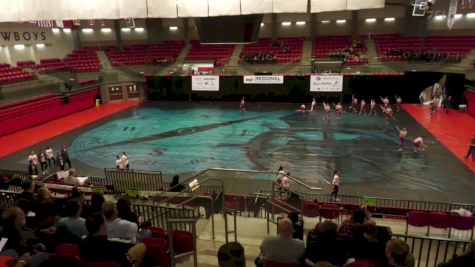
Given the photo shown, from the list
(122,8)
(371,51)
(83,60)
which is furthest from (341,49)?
(122,8)

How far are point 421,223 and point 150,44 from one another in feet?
124

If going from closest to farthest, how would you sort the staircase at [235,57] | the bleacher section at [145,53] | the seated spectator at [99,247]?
the seated spectator at [99,247]
the staircase at [235,57]
the bleacher section at [145,53]

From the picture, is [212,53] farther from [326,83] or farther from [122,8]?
[122,8]

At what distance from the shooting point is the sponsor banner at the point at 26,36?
3050 cm

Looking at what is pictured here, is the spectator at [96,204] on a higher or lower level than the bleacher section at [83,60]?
lower

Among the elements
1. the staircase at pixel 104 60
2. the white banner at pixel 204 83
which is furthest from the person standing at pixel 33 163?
the staircase at pixel 104 60

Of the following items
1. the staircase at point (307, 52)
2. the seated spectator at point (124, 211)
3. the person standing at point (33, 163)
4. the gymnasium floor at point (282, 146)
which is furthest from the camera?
the staircase at point (307, 52)

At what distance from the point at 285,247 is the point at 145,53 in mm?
38321

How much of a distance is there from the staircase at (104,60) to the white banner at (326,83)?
20679 mm

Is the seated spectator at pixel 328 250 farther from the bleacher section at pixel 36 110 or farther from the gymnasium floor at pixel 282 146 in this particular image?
the bleacher section at pixel 36 110

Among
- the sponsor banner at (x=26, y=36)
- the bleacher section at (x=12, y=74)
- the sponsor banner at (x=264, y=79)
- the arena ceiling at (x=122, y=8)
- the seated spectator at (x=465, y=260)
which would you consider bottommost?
the seated spectator at (x=465, y=260)

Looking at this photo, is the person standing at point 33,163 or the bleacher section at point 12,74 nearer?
the person standing at point 33,163

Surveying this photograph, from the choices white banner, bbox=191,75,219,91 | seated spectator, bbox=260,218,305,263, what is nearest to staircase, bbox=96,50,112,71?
white banner, bbox=191,75,219,91

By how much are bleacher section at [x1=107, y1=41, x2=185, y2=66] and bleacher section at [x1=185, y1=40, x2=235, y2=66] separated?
192cm
